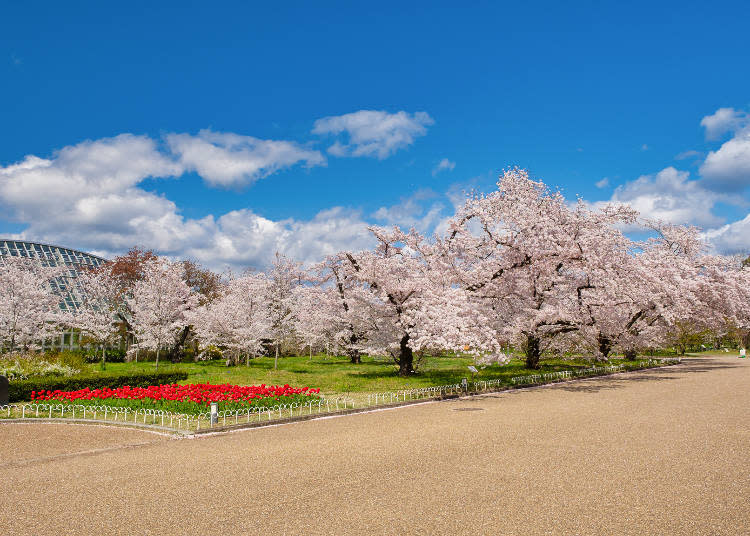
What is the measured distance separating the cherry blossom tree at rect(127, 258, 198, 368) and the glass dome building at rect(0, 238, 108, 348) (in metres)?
17.4

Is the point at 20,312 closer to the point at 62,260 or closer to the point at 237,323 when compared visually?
the point at 237,323

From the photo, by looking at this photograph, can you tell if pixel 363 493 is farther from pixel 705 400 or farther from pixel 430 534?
pixel 705 400

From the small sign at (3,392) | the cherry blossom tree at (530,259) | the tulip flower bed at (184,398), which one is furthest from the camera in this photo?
the cherry blossom tree at (530,259)

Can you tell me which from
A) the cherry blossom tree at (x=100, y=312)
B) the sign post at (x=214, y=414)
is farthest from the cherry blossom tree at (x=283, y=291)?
the sign post at (x=214, y=414)

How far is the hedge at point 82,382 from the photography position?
1600 cm

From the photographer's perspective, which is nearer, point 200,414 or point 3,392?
point 200,414

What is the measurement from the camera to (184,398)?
13.8 metres

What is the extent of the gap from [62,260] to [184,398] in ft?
193

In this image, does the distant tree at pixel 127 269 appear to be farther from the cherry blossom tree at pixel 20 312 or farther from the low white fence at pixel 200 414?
the low white fence at pixel 200 414

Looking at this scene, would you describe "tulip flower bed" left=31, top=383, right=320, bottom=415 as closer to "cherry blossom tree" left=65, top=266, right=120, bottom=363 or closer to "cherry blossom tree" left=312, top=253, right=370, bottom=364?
"cherry blossom tree" left=312, top=253, right=370, bottom=364

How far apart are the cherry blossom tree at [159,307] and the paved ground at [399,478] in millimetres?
22086

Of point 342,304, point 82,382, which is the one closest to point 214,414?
point 82,382

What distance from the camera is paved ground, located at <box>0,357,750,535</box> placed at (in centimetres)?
577

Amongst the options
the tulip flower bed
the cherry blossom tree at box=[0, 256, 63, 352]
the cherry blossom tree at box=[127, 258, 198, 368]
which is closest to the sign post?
the tulip flower bed
